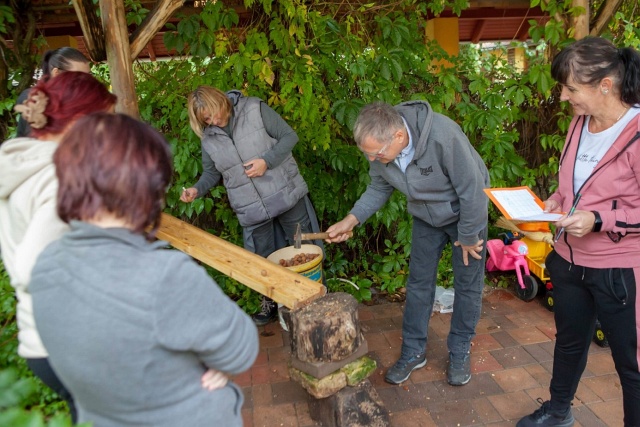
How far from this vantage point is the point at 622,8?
4.45m

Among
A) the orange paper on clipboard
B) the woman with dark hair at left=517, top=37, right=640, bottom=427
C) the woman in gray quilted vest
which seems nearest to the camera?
the woman with dark hair at left=517, top=37, right=640, bottom=427

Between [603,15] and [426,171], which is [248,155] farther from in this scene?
[603,15]

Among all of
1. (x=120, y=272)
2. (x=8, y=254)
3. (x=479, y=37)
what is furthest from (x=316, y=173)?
(x=479, y=37)

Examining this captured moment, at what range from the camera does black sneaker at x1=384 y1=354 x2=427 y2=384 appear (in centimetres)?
309

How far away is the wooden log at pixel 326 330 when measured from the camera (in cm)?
242

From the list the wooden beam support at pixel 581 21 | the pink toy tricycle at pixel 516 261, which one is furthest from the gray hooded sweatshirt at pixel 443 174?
the wooden beam support at pixel 581 21

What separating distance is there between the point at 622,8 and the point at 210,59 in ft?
12.4

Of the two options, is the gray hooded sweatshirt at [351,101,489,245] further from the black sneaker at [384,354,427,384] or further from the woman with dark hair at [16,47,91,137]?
the woman with dark hair at [16,47,91,137]

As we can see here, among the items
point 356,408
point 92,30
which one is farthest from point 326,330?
point 92,30

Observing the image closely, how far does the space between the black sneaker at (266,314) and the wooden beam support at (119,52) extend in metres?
1.85

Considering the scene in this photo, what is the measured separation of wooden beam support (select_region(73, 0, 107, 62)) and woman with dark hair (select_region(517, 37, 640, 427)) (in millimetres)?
2762

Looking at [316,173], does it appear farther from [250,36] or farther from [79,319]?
[79,319]

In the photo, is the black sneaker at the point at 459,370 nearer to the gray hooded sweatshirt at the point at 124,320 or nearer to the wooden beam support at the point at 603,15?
the gray hooded sweatshirt at the point at 124,320

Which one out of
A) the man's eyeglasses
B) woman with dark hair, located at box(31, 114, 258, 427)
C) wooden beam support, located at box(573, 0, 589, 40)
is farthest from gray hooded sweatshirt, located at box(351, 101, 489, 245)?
wooden beam support, located at box(573, 0, 589, 40)
